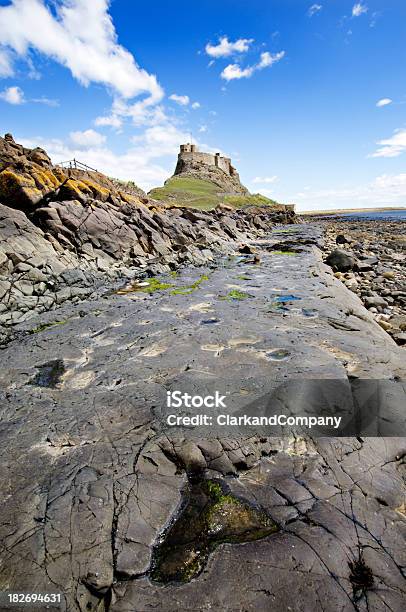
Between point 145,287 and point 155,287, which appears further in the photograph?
point 145,287

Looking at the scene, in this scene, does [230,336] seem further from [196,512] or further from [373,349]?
[196,512]

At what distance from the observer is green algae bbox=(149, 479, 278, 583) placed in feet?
9.67

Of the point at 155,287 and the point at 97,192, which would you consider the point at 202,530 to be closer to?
the point at 155,287

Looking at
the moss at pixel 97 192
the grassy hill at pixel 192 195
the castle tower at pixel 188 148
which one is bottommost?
the moss at pixel 97 192

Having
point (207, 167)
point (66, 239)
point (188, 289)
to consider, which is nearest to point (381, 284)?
point (188, 289)

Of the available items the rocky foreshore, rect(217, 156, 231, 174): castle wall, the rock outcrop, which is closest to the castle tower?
rect(217, 156, 231, 174): castle wall

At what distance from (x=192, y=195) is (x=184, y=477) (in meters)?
81.6

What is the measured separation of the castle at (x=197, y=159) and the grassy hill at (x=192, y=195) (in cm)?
1121

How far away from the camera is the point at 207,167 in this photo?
11425 cm

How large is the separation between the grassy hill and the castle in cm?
1121

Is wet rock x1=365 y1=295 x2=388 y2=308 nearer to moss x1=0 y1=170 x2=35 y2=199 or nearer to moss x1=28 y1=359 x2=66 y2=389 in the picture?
moss x1=28 y1=359 x2=66 y2=389

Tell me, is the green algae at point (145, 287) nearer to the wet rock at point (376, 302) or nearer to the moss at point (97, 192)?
the wet rock at point (376, 302)

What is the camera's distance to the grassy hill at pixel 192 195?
70.7m

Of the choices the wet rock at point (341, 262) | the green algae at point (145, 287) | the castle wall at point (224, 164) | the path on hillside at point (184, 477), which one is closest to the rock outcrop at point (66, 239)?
the green algae at point (145, 287)
